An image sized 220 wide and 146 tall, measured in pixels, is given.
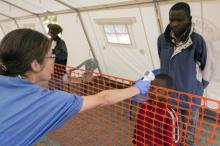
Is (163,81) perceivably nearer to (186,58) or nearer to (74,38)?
(186,58)

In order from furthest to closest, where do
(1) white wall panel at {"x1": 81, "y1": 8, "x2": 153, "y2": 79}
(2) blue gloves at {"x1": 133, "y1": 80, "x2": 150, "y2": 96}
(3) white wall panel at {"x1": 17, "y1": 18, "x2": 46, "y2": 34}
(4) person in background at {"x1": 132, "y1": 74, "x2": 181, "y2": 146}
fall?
(3) white wall panel at {"x1": 17, "y1": 18, "x2": 46, "y2": 34}, (1) white wall panel at {"x1": 81, "y1": 8, "x2": 153, "y2": 79}, (4) person in background at {"x1": 132, "y1": 74, "x2": 181, "y2": 146}, (2) blue gloves at {"x1": 133, "y1": 80, "x2": 150, "y2": 96}

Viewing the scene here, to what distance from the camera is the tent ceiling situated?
4.18 meters

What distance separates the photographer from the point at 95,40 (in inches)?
207

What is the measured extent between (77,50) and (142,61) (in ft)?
6.76

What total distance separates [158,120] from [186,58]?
56cm

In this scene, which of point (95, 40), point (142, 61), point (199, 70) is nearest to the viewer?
point (199, 70)

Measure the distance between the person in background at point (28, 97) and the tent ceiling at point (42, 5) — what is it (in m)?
2.56

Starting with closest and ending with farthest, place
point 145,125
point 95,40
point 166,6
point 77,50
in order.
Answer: point 145,125
point 166,6
point 95,40
point 77,50

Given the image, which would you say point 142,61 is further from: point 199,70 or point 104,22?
point 199,70

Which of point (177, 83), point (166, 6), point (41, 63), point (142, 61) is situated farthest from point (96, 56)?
point (41, 63)

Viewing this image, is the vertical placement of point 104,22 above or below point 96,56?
above

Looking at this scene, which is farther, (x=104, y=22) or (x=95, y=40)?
(x=95, y=40)

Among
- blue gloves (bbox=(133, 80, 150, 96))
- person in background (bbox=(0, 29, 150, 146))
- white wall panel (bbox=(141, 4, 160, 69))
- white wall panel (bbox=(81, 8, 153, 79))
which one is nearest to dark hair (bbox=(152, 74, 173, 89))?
blue gloves (bbox=(133, 80, 150, 96))

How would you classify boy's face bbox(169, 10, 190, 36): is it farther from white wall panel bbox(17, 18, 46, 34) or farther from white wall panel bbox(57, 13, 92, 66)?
white wall panel bbox(17, 18, 46, 34)
